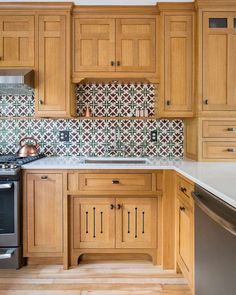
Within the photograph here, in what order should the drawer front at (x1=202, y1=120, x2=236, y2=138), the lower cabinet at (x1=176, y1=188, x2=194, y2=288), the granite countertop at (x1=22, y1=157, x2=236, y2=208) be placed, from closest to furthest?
1. the granite countertop at (x1=22, y1=157, x2=236, y2=208)
2. the lower cabinet at (x1=176, y1=188, x2=194, y2=288)
3. the drawer front at (x1=202, y1=120, x2=236, y2=138)

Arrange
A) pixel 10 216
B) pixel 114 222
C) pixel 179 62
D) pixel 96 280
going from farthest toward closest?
pixel 179 62, pixel 114 222, pixel 10 216, pixel 96 280

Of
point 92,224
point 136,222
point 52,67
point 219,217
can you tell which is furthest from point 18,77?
point 219,217

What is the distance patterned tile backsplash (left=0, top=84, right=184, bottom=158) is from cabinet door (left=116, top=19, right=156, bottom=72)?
0.38 meters

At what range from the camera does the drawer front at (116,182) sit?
243 cm

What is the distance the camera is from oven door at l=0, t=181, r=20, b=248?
7.75 feet

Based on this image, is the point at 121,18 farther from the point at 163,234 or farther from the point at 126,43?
the point at 163,234

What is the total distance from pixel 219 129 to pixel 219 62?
58cm

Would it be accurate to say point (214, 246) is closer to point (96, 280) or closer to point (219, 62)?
point (96, 280)

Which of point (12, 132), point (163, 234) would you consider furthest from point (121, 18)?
point (163, 234)

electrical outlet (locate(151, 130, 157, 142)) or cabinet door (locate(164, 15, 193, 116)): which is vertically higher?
cabinet door (locate(164, 15, 193, 116))

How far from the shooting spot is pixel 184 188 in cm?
Result: 208

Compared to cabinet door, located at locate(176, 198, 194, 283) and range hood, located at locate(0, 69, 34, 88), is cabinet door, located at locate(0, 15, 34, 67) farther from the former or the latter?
cabinet door, located at locate(176, 198, 194, 283)

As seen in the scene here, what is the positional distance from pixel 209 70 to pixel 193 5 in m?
0.62

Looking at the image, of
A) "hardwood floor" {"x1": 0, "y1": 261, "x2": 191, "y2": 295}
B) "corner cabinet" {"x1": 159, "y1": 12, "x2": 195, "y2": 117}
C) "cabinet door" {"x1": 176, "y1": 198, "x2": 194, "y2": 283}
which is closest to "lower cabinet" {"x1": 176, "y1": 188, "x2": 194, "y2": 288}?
"cabinet door" {"x1": 176, "y1": 198, "x2": 194, "y2": 283}
